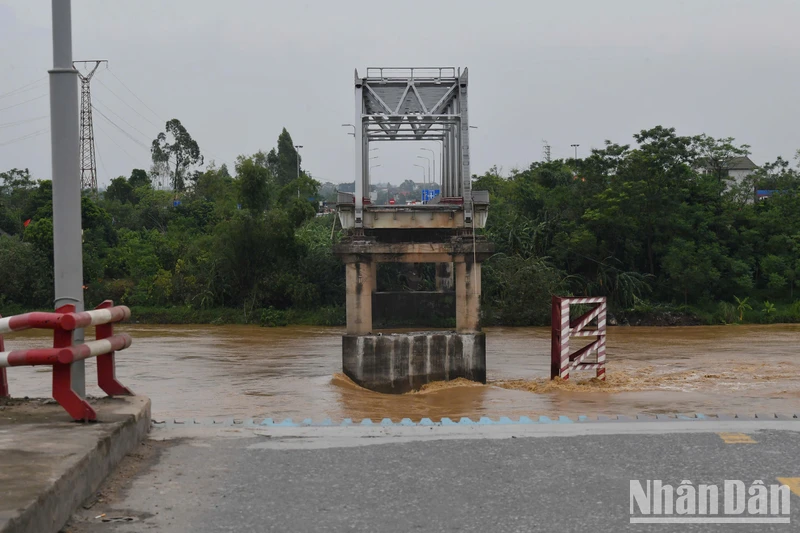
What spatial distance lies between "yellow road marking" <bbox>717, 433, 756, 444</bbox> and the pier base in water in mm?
17974

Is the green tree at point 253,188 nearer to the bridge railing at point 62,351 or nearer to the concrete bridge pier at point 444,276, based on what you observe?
the concrete bridge pier at point 444,276

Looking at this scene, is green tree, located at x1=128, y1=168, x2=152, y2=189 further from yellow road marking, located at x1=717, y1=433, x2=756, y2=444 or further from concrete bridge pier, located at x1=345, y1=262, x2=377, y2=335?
yellow road marking, located at x1=717, y1=433, x2=756, y2=444

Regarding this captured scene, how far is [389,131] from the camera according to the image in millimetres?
34000

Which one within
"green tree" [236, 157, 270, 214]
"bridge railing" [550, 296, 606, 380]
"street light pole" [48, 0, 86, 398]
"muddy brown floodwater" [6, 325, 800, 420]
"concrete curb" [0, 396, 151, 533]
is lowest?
"muddy brown floodwater" [6, 325, 800, 420]

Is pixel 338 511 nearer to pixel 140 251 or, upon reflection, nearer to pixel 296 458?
pixel 296 458

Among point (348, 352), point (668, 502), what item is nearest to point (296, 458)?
point (668, 502)

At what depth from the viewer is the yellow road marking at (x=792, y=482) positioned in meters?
5.76

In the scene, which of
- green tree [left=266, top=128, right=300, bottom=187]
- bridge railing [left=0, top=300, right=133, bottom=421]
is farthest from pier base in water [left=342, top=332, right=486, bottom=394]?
green tree [left=266, top=128, right=300, bottom=187]

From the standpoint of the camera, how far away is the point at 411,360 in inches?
989

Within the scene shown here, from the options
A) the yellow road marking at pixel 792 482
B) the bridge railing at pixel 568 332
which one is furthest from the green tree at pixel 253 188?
the yellow road marking at pixel 792 482

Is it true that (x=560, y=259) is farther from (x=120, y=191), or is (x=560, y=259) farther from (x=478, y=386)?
(x=120, y=191)

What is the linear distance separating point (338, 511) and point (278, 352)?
92.7 ft

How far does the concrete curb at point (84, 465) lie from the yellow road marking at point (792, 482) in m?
4.44

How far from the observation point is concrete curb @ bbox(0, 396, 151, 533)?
4.57m
